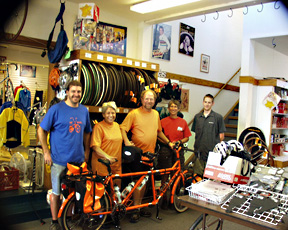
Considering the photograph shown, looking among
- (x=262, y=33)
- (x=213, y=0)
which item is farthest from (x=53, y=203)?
(x=262, y=33)

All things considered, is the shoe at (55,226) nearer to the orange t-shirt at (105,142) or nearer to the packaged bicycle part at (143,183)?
the orange t-shirt at (105,142)

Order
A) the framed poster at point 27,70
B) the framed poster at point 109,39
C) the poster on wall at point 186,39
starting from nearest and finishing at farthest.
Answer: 1. the framed poster at point 109,39
2. the poster on wall at point 186,39
3. the framed poster at point 27,70

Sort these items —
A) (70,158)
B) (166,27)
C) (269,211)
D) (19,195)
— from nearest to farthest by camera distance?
(269,211) → (70,158) → (19,195) → (166,27)

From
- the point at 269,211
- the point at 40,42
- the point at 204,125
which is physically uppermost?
the point at 40,42

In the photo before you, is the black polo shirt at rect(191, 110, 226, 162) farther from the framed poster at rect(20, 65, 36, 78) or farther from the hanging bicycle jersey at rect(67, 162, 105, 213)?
the framed poster at rect(20, 65, 36, 78)

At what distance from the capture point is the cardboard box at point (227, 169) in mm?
2119

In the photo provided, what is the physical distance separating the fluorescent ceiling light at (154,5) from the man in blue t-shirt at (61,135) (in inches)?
75.7

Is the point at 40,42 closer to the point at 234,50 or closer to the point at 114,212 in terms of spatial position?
the point at 114,212

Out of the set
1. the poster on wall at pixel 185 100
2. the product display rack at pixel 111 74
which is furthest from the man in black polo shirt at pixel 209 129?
the poster on wall at pixel 185 100

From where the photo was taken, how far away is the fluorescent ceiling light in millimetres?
4271

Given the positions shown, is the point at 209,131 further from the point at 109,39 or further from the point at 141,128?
the point at 109,39

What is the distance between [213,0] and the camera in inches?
163

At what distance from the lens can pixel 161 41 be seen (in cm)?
600

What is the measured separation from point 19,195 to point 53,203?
993 mm
